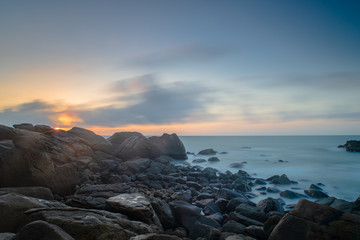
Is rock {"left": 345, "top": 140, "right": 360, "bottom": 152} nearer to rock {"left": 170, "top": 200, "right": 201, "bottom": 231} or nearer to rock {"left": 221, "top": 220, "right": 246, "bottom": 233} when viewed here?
rock {"left": 221, "top": 220, "right": 246, "bottom": 233}

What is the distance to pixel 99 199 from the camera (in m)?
7.08

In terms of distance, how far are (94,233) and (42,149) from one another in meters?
6.88

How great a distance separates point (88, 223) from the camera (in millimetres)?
4473

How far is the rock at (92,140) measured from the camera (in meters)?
24.7

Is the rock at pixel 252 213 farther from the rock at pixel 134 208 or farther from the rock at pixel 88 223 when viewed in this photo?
the rock at pixel 88 223

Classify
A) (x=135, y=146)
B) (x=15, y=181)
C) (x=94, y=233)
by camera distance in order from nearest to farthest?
(x=94, y=233), (x=15, y=181), (x=135, y=146)

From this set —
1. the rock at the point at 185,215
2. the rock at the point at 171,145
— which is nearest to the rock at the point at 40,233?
the rock at the point at 185,215

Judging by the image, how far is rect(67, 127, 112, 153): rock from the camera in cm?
2473

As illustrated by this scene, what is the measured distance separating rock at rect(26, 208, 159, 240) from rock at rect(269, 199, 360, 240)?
144 inches

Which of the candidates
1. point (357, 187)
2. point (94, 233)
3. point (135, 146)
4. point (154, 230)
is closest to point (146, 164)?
point (135, 146)

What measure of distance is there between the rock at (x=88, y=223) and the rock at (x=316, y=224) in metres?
3.65

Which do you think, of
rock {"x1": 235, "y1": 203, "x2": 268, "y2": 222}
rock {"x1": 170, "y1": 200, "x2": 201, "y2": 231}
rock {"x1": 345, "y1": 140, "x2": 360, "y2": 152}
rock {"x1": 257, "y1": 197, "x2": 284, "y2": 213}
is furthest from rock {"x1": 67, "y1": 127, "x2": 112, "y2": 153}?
rock {"x1": 345, "y1": 140, "x2": 360, "y2": 152}

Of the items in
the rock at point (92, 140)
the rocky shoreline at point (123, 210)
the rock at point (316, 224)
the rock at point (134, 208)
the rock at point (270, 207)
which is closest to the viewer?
the rocky shoreline at point (123, 210)

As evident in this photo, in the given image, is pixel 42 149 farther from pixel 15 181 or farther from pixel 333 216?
pixel 333 216
